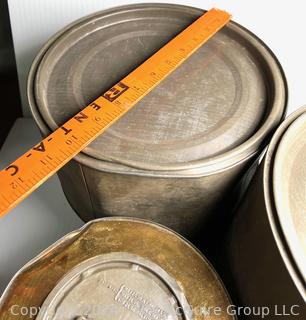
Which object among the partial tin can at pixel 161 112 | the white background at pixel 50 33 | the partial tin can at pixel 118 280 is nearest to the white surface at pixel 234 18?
the white background at pixel 50 33

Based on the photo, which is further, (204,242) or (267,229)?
(204,242)

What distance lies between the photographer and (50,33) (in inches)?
47.0

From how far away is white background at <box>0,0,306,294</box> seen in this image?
3.63 feet

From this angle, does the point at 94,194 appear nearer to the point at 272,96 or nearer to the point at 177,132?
the point at 177,132

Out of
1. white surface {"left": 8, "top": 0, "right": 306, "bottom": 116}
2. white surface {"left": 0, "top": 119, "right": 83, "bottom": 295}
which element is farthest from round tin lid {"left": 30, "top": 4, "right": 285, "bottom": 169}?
white surface {"left": 0, "top": 119, "right": 83, "bottom": 295}

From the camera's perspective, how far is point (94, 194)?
2.76ft

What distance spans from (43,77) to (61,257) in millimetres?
398

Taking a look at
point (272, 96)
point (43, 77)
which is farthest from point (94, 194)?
point (272, 96)

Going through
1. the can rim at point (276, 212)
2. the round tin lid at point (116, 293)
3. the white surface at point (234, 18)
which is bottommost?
the round tin lid at point (116, 293)

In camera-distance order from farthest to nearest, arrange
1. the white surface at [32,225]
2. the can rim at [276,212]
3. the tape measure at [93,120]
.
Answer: the white surface at [32,225] < the tape measure at [93,120] < the can rim at [276,212]

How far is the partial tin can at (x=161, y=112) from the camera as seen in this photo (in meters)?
0.78

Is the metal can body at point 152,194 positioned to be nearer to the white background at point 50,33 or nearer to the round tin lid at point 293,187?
the round tin lid at point 293,187

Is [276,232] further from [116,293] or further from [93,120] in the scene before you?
[93,120]

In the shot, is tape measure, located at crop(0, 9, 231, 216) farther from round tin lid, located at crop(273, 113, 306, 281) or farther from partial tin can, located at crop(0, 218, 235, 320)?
round tin lid, located at crop(273, 113, 306, 281)
